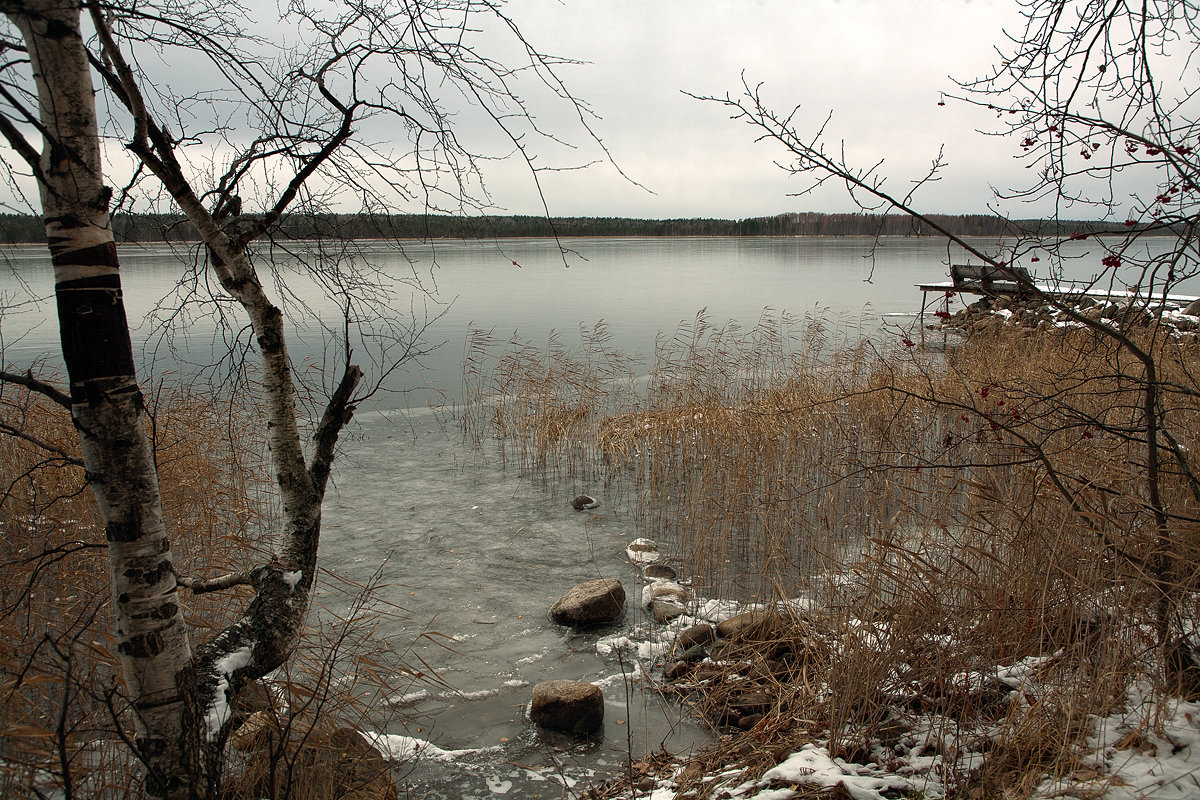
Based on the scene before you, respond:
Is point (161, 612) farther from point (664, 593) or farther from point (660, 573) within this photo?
point (660, 573)

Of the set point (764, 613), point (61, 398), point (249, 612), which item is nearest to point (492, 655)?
point (764, 613)

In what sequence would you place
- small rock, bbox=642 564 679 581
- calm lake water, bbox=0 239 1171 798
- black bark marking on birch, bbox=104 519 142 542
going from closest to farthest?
black bark marking on birch, bbox=104 519 142 542 → calm lake water, bbox=0 239 1171 798 → small rock, bbox=642 564 679 581

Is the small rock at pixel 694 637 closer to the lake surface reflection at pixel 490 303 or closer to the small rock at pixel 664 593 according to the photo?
the small rock at pixel 664 593

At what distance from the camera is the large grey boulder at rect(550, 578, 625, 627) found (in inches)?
199

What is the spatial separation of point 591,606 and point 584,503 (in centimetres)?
253

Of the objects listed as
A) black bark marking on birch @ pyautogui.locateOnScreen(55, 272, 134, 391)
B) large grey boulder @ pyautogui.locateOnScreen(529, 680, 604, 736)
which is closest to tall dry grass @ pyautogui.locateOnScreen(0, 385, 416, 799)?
black bark marking on birch @ pyautogui.locateOnScreen(55, 272, 134, 391)

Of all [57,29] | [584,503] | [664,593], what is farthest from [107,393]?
[584,503]

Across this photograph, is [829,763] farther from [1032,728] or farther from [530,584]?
[530,584]

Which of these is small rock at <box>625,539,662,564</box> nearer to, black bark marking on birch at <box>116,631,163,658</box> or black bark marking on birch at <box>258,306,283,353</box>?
black bark marking on birch at <box>258,306,283,353</box>

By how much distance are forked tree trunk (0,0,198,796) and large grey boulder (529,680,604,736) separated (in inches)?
81.4

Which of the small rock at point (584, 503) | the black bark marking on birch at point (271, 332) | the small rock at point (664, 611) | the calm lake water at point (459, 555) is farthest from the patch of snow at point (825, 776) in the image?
the small rock at point (584, 503)

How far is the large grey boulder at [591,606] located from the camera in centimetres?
506

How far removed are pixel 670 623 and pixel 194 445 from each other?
4.58 m

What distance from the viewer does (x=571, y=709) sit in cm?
391
